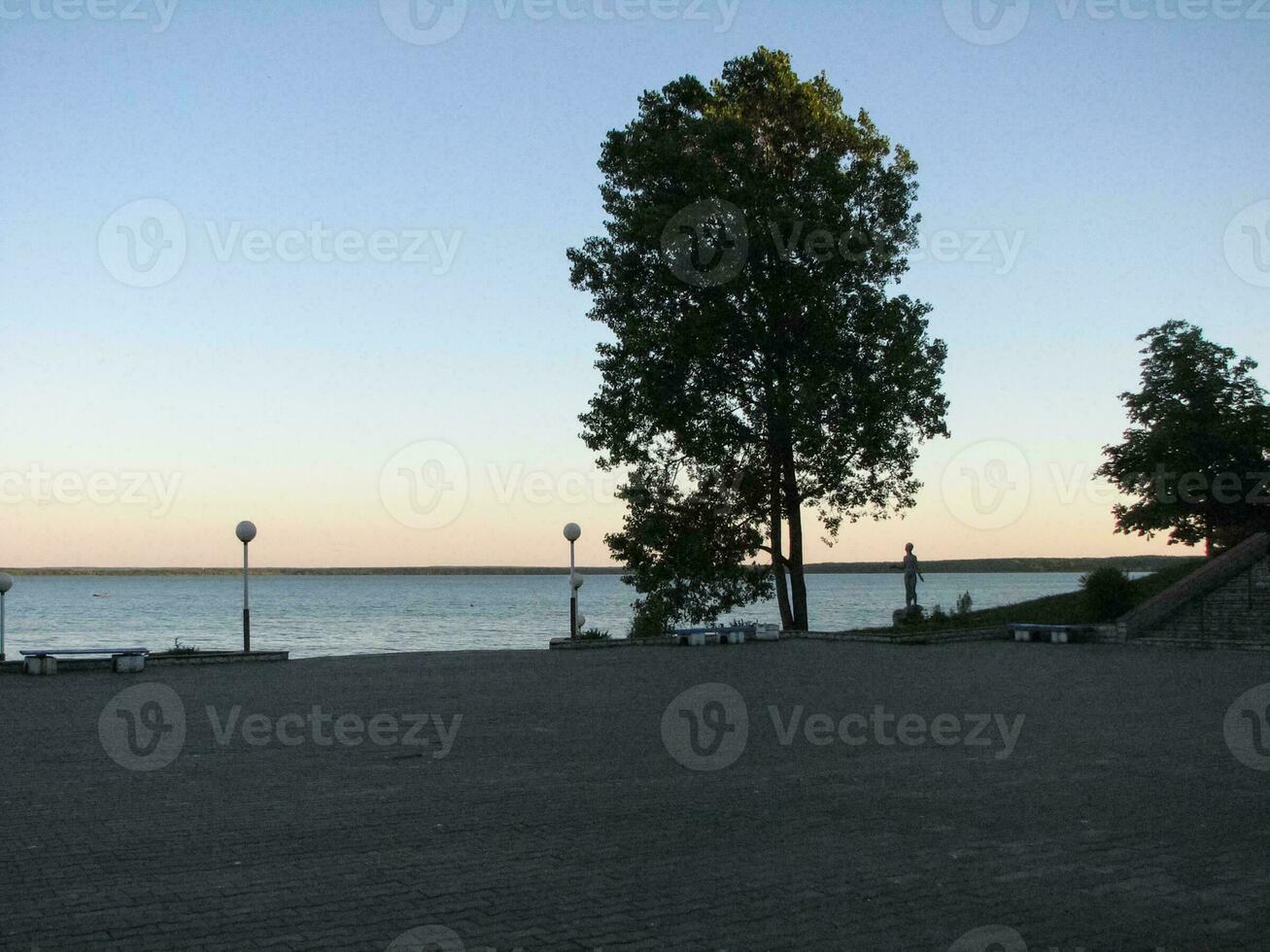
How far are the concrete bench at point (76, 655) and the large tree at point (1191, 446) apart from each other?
35412 mm

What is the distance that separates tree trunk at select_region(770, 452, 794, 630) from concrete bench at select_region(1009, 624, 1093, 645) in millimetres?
6249

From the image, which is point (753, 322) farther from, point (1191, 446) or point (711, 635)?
point (1191, 446)

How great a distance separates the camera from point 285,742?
12211 millimetres

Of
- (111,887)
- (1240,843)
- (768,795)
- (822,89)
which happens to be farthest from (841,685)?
(822,89)

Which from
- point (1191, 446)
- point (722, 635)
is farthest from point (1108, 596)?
point (1191, 446)

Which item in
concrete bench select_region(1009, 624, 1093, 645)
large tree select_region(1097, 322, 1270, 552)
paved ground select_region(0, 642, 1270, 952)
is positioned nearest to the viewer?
paved ground select_region(0, 642, 1270, 952)

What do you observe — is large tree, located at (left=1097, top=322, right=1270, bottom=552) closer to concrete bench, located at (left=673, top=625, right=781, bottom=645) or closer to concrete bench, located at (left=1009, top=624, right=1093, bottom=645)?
concrete bench, located at (left=1009, top=624, right=1093, bottom=645)

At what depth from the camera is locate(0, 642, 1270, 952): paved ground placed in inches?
232

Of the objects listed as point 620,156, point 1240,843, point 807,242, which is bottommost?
point 1240,843

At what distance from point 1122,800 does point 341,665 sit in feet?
55.4

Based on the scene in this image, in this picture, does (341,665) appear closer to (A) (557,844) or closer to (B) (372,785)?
(B) (372,785)

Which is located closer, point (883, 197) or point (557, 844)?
point (557, 844)

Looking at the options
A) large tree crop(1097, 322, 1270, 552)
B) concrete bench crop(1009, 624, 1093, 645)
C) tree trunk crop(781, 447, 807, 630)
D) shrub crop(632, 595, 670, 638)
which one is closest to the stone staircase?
concrete bench crop(1009, 624, 1093, 645)

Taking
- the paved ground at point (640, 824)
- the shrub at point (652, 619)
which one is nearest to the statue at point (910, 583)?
the shrub at point (652, 619)
